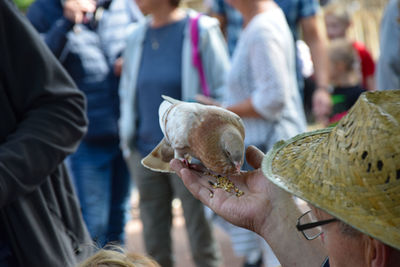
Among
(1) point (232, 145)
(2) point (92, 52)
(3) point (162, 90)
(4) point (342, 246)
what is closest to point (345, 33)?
(3) point (162, 90)

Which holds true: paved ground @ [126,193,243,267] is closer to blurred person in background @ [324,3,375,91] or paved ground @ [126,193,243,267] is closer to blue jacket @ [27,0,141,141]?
blue jacket @ [27,0,141,141]

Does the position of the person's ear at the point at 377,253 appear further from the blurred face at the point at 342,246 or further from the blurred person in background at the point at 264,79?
the blurred person in background at the point at 264,79

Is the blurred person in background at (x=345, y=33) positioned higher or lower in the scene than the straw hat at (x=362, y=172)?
lower

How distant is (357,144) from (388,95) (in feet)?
0.60

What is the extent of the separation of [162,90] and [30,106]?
5.32 feet

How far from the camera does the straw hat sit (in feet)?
3.64

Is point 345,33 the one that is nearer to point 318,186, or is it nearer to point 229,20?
point 229,20

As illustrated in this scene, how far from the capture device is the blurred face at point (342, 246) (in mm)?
1252

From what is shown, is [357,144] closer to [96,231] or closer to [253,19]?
[253,19]

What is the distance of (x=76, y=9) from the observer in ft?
11.8

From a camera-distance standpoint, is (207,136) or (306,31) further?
(306,31)

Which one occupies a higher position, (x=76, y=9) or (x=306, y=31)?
(x=76, y=9)

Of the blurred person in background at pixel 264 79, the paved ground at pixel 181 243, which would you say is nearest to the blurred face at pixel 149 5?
the blurred person in background at pixel 264 79

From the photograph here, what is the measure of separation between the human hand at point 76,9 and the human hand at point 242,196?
7.19 feet
